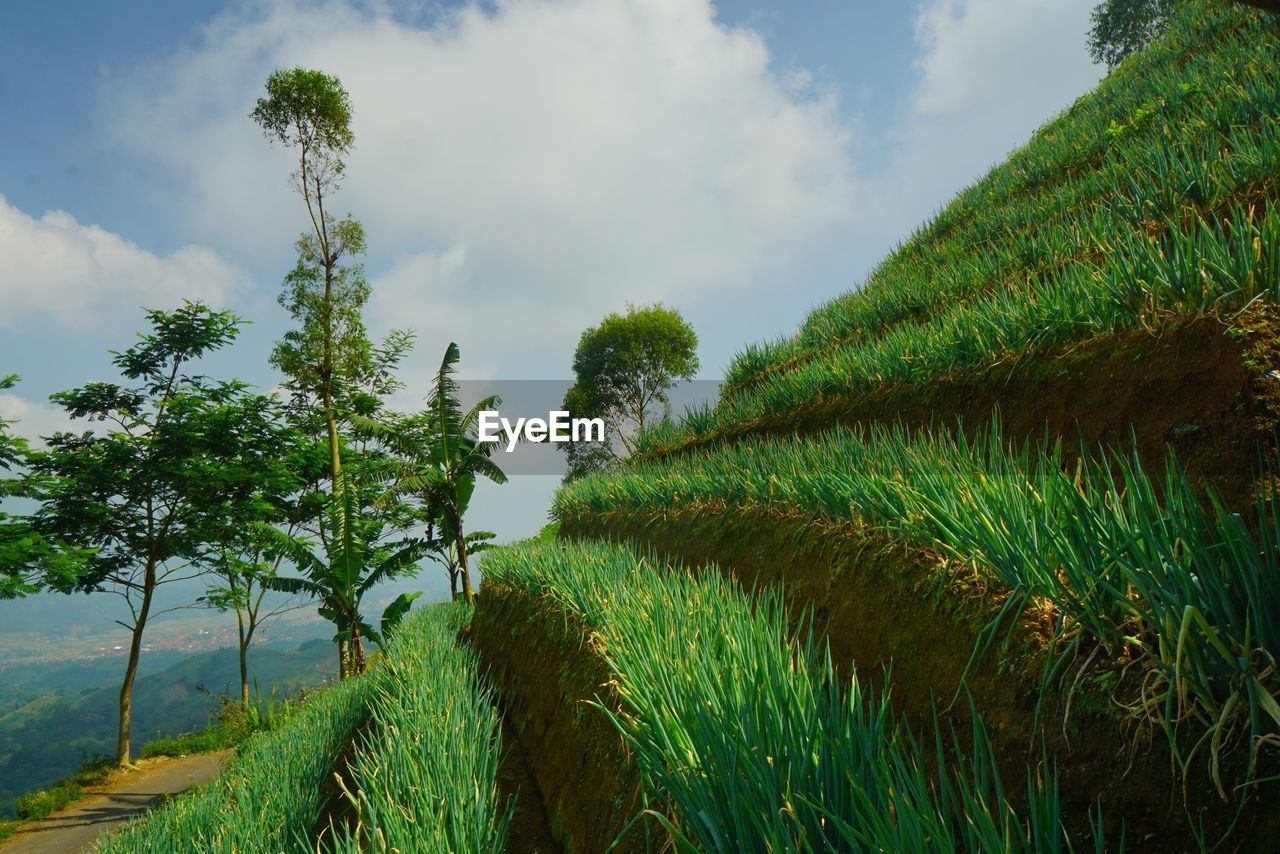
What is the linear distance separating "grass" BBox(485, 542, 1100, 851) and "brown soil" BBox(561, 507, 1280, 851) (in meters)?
0.15

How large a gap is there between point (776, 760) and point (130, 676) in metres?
24.2

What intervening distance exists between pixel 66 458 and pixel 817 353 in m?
22.0

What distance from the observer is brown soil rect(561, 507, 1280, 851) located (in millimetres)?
1826

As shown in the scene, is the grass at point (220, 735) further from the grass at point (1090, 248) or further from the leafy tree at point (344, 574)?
the grass at point (1090, 248)

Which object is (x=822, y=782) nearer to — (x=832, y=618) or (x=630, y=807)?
(x=630, y=807)

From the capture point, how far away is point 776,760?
189cm

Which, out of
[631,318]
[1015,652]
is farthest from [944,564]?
[631,318]

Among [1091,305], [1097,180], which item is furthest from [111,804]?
[1097,180]

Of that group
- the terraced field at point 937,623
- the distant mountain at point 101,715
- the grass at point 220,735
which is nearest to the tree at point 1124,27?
the terraced field at point 937,623

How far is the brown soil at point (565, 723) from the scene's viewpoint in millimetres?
3270

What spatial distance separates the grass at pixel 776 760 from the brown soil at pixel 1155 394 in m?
1.55

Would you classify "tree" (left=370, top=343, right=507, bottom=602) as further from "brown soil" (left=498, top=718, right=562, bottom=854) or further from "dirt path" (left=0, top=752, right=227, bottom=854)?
"brown soil" (left=498, top=718, right=562, bottom=854)

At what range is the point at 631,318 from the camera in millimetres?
36438

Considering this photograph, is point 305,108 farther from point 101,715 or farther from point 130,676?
point 101,715
